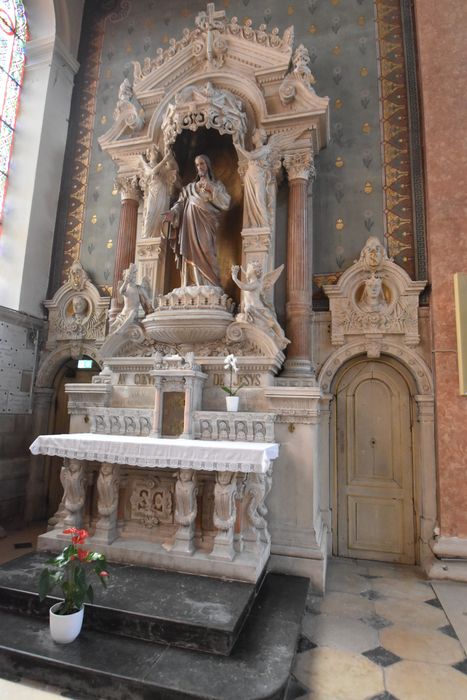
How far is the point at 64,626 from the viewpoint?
2.71 m

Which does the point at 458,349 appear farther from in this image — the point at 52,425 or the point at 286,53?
the point at 52,425

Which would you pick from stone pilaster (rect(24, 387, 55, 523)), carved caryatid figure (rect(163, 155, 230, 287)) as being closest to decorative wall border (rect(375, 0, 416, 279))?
carved caryatid figure (rect(163, 155, 230, 287))

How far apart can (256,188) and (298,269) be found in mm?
1123

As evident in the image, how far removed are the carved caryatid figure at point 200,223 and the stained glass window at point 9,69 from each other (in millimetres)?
3381

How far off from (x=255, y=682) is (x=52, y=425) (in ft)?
16.9

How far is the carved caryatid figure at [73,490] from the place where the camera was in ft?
13.6

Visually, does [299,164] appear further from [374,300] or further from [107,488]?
[107,488]

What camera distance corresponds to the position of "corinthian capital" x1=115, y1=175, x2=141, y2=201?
6168 mm

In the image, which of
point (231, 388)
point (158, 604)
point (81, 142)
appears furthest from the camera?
point (81, 142)

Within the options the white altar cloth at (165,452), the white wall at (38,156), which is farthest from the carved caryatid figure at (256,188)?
the white wall at (38,156)

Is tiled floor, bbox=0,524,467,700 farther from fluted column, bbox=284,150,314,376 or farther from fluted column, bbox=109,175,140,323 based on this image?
fluted column, bbox=109,175,140,323

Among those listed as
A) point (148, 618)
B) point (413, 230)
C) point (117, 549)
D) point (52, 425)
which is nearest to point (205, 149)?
Answer: point (413, 230)

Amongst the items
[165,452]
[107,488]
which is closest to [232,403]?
[165,452]

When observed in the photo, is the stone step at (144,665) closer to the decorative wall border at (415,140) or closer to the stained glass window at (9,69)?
the decorative wall border at (415,140)
